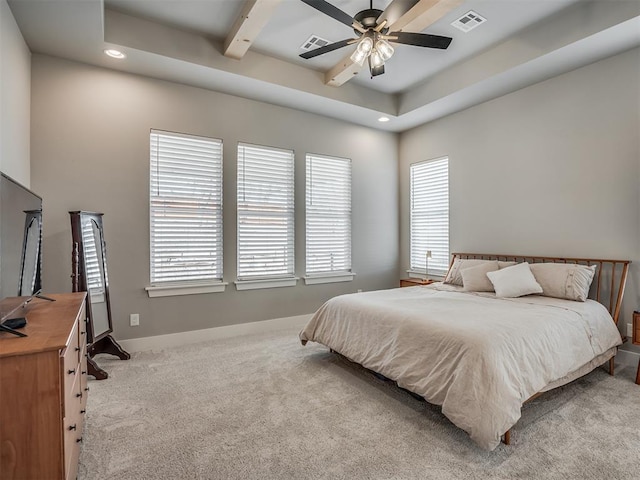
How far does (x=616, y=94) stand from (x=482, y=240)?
197cm

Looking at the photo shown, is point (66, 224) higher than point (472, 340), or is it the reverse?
point (66, 224)

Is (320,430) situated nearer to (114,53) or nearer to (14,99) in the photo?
(14,99)

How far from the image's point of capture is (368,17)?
8.02 ft

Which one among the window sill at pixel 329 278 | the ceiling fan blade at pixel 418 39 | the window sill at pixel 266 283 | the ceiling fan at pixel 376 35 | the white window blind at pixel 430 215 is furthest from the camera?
the white window blind at pixel 430 215

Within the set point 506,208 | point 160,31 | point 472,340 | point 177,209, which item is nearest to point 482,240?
point 506,208

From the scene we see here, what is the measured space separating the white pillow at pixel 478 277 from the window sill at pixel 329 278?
171 centimetres

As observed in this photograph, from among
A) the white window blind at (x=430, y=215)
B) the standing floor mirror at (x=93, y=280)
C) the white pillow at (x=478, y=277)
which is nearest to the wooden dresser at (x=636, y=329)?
the white pillow at (x=478, y=277)

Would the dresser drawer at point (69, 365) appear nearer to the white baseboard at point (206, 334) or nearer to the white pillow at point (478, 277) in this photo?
the white baseboard at point (206, 334)

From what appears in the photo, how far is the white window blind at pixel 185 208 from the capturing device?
370 centimetres

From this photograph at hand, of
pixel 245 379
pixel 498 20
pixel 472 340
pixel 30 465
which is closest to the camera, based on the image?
pixel 30 465

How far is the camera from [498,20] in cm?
310

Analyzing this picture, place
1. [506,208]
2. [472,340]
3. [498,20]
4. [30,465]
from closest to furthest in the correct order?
1. [30,465]
2. [472,340]
3. [498,20]
4. [506,208]

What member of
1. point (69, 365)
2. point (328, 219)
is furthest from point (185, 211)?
point (69, 365)

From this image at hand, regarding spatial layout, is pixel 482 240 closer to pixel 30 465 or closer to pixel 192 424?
pixel 192 424
